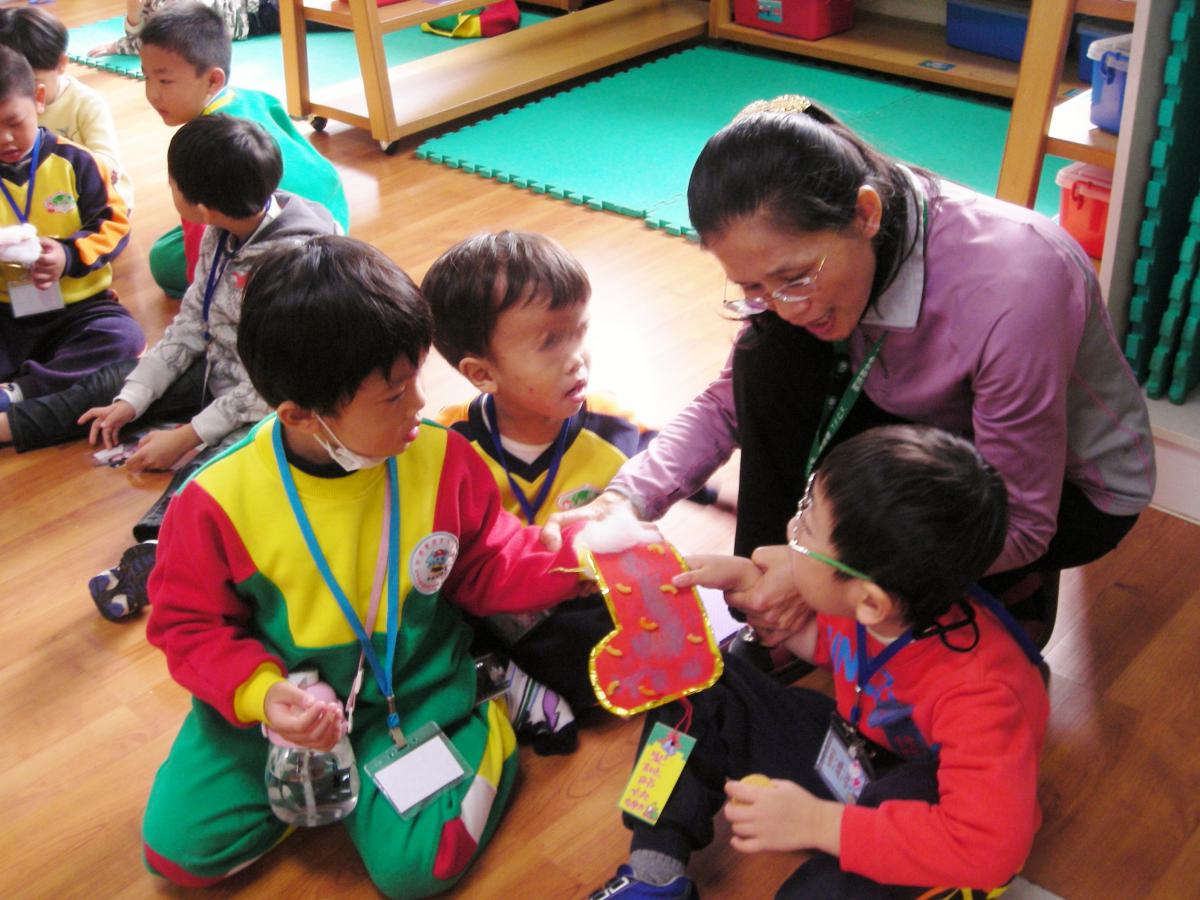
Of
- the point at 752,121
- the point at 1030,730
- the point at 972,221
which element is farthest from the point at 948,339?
the point at 1030,730

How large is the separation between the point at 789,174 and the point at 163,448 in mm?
1477

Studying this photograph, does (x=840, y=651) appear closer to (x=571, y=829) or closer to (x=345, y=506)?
(x=571, y=829)

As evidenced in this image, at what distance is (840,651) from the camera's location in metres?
1.39

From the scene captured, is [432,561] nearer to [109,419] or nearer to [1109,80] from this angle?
[109,419]

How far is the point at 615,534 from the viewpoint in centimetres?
149

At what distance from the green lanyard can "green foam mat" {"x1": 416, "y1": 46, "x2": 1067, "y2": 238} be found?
1.57 m

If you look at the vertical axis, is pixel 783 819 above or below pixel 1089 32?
below

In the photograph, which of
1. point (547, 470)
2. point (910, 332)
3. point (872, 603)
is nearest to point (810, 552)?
point (872, 603)

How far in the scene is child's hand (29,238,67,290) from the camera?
2.45m

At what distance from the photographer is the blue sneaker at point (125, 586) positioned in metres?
1.87

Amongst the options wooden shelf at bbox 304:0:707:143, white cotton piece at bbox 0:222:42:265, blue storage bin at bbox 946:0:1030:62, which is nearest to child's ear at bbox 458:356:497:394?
white cotton piece at bbox 0:222:42:265

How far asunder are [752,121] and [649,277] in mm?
1568

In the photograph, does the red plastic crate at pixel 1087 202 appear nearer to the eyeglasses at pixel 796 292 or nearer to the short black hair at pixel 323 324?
the eyeglasses at pixel 796 292

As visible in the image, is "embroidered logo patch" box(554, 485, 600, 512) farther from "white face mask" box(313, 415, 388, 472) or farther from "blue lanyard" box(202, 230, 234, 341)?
"blue lanyard" box(202, 230, 234, 341)
